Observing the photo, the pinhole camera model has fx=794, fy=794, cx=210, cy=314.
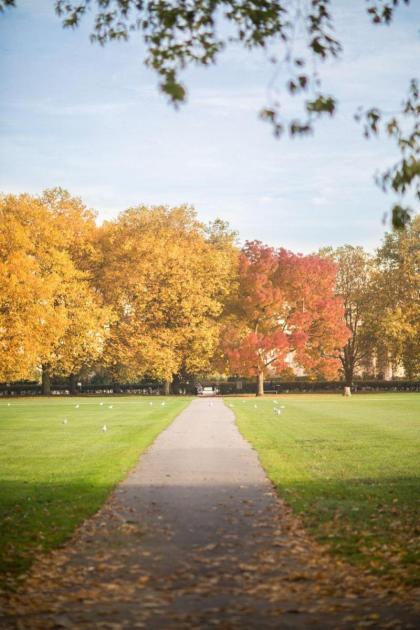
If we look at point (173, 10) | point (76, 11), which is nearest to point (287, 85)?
point (173, 10)

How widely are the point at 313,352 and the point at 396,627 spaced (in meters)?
60.6

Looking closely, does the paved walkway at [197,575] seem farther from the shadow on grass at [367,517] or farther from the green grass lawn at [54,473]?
the green grass lawn at [54,473]

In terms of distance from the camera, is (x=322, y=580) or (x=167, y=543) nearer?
(x=322, y=580)

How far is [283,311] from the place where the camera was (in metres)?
65.8

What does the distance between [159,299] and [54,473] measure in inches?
1872

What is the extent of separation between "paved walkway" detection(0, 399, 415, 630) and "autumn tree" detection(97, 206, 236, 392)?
4936 centimetres

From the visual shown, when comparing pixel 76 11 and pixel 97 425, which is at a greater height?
pixel 76 11

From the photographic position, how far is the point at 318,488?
13516 millimetres

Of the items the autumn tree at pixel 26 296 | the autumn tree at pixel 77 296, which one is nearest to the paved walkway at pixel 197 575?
the autumn tree at pixel 26 296

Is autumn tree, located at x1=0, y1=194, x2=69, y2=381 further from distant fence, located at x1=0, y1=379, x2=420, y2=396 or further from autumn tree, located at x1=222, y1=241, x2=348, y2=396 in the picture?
distant fence, located at x1=0, y1=379, x2=420, y2=396

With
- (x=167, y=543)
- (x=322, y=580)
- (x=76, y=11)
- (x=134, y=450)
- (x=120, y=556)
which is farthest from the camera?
(x=134, y=450)

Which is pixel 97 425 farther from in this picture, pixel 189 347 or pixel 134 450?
pixel 189 347

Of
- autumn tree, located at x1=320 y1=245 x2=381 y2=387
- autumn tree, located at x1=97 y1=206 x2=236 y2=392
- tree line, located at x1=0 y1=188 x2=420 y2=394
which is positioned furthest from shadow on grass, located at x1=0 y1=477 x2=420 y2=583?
autumn tree, located at x1=320 y1=245 x2=381 y2=387

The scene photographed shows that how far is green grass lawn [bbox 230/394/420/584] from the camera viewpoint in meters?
9.02
